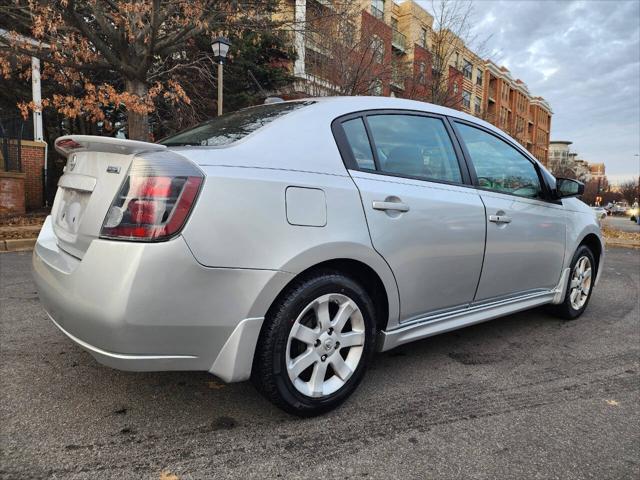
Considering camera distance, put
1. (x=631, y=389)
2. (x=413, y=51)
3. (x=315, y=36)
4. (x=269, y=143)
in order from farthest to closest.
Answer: (x=413, y=51) → (x=315, y=36) → (x=631, y=389) → (x=269, y=143)

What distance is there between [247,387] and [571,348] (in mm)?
2472

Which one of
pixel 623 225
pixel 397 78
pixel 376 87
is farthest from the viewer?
pixel 623 225

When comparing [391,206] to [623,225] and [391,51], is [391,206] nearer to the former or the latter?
[391,51]

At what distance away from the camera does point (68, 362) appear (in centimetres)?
284

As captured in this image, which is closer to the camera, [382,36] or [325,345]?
[325,345]

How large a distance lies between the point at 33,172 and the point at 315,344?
14274mm

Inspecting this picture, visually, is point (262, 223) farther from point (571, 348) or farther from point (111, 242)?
point (571, 348)

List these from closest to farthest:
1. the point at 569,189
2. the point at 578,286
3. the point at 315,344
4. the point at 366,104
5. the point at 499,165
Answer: the point at 315,344 < the point at 366,104 < the point at 499,165 < the point at 569,189 < the point at 578,286

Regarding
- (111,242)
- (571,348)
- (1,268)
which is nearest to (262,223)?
(111,242)

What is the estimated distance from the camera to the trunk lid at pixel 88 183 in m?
1.96

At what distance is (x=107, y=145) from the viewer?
6.76ft

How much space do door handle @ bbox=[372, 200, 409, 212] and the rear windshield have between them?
0.69 meters

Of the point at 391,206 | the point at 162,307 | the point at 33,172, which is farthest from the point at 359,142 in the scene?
the point at 33,172

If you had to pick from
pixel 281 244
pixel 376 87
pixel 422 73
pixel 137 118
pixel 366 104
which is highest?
pixel 422 73
